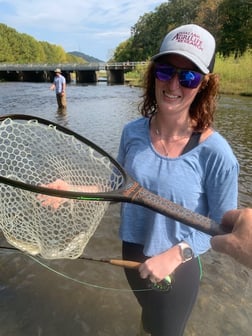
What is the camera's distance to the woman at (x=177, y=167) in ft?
6.72

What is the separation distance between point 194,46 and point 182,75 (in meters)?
0.18

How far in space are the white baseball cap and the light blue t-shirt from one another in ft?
1.52

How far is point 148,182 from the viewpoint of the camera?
2193mm

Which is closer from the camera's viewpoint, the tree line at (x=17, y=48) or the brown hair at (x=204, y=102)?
the brown hair at (x=204, y=102)

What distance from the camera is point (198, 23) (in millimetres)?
65938

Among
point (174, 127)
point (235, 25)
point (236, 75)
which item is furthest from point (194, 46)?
point (235, 25)

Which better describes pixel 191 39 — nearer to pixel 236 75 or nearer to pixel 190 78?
pixel 190 78

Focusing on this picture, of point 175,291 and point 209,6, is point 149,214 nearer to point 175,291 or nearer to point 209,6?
point 175,291

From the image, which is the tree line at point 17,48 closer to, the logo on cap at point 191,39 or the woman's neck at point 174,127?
the woman's neck at point 174,127

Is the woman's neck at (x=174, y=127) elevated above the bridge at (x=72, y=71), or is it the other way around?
the woman's neck at (x=174, y=127)

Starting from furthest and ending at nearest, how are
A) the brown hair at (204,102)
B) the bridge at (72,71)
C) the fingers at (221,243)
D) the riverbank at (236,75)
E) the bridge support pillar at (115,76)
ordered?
the bridge at (72,71)
the bridge support pillar at (115,76)
the riverbank at (236,75)
the brown hair at (204,102)
the fingers at (221,243)

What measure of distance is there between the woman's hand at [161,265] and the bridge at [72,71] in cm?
6733

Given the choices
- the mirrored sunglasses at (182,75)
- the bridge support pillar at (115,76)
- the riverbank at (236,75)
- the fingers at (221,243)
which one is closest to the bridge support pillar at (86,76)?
the bridge support pillar at (115,76)

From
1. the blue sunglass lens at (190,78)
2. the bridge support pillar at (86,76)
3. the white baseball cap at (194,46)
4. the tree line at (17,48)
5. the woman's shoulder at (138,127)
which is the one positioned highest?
the tree line at (17,48)
